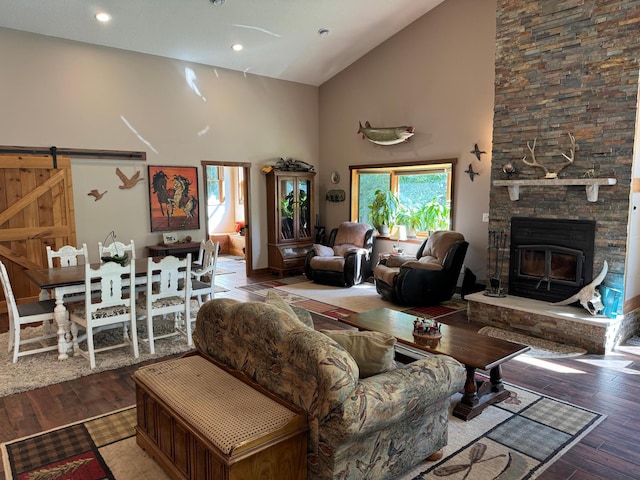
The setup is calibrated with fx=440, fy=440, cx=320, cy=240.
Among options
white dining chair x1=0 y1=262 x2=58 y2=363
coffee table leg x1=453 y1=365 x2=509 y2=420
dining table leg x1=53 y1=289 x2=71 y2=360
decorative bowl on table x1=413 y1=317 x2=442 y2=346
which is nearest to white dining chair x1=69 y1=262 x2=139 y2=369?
dining table leg x1=53 y1=289 x2=71 y2=360

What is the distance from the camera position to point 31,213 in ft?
19.0

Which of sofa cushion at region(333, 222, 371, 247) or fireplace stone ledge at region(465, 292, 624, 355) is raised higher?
sofa cushion at region(333, 222, 371, 247)

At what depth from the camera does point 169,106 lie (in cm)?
696

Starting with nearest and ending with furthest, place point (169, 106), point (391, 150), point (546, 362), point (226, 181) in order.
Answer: point (546, 362) < point (169, 106) < point (391, 150) < point (226, 181)

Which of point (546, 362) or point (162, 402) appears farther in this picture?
point (546, 362)

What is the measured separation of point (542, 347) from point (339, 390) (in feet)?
11.3

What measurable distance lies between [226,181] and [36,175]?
6008 millimetres

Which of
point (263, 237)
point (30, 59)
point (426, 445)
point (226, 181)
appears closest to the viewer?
point (426, 445)

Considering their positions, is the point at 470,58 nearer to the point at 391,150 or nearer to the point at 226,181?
the point at 391,150

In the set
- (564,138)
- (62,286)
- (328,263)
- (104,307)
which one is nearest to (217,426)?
(104,307)

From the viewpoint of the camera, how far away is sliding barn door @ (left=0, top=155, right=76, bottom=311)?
5.64 metres

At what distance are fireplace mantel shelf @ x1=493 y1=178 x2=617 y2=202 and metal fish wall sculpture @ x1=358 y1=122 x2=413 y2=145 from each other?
6.80ft

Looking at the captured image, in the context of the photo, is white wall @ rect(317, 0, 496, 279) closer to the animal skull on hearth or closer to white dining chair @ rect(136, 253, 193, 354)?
the animal skull on hearth

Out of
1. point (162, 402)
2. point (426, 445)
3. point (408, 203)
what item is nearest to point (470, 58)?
point (408, 203)
